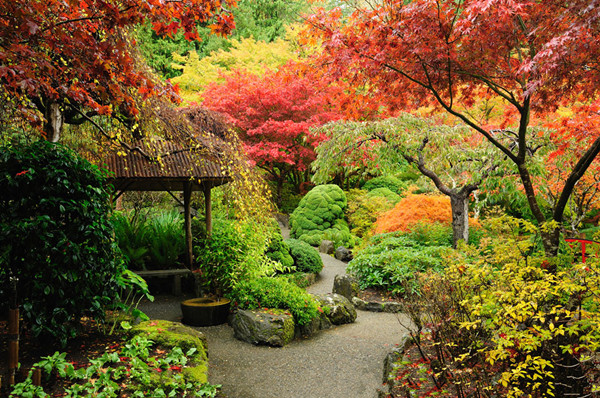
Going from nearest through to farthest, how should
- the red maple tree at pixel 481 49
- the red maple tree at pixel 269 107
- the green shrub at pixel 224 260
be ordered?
the red maple tree at pixel 481 49
the green shrub at pixel 224 260
the red maple tree at pixel 269 107

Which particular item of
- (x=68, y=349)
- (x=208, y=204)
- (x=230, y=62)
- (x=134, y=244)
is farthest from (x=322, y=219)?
(x=68, y=349)

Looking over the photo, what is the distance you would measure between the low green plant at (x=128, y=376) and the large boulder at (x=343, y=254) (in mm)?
8580

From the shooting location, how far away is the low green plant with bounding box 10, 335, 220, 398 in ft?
9.71

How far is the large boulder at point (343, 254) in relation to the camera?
40.0 feet

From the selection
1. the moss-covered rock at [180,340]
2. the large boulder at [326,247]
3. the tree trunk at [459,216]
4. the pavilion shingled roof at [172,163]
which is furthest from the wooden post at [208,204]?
the large boulder at [326,247]

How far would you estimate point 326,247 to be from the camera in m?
A: 12.9

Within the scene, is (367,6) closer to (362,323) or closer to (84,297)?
(84,297)

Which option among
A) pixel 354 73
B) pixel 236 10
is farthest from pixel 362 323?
pixel 236 10

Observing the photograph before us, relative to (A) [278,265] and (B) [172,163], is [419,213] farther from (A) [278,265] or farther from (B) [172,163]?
(B) [172,163]

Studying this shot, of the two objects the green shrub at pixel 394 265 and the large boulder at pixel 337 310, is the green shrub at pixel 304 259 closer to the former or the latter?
the green shrub at pixel 394 265

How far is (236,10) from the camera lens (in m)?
21.1

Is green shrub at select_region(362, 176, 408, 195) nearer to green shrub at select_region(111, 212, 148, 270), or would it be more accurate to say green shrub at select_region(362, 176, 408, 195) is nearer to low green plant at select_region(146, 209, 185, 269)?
low green plant at select_region(146, 209, 185, 269)

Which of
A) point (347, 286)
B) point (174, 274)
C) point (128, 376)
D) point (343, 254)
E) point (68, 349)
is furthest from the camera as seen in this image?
Answer: point (343, 254)

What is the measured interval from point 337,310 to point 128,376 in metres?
3.74
